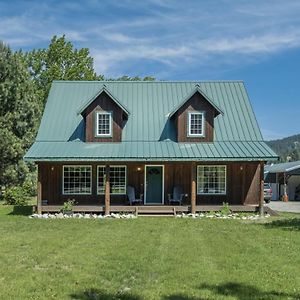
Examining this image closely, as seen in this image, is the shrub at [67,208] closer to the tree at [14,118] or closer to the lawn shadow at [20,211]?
the lawn shadow at [20,211]

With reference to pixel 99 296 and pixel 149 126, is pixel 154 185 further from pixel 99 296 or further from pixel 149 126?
pixel 99 296

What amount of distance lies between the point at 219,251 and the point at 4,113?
27.8 meters

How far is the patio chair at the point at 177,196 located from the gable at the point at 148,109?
2695mm

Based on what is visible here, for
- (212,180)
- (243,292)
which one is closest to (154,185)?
(212,180)

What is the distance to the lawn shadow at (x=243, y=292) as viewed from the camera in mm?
7871

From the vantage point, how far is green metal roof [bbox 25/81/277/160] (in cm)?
2320

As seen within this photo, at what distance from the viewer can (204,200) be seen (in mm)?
24625

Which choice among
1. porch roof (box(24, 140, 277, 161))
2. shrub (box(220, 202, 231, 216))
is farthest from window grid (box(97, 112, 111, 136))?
shrub (box(220, 202, 231, 216))

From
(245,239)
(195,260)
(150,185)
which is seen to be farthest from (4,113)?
(195,260)

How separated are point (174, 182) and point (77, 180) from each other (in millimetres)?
4868

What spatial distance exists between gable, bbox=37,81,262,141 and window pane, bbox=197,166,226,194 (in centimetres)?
162

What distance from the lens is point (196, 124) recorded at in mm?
24797

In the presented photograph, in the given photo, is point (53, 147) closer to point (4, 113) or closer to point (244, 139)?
point (244, 139)

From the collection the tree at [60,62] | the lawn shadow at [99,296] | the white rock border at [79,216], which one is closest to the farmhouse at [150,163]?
the white rock border at [79,216]
